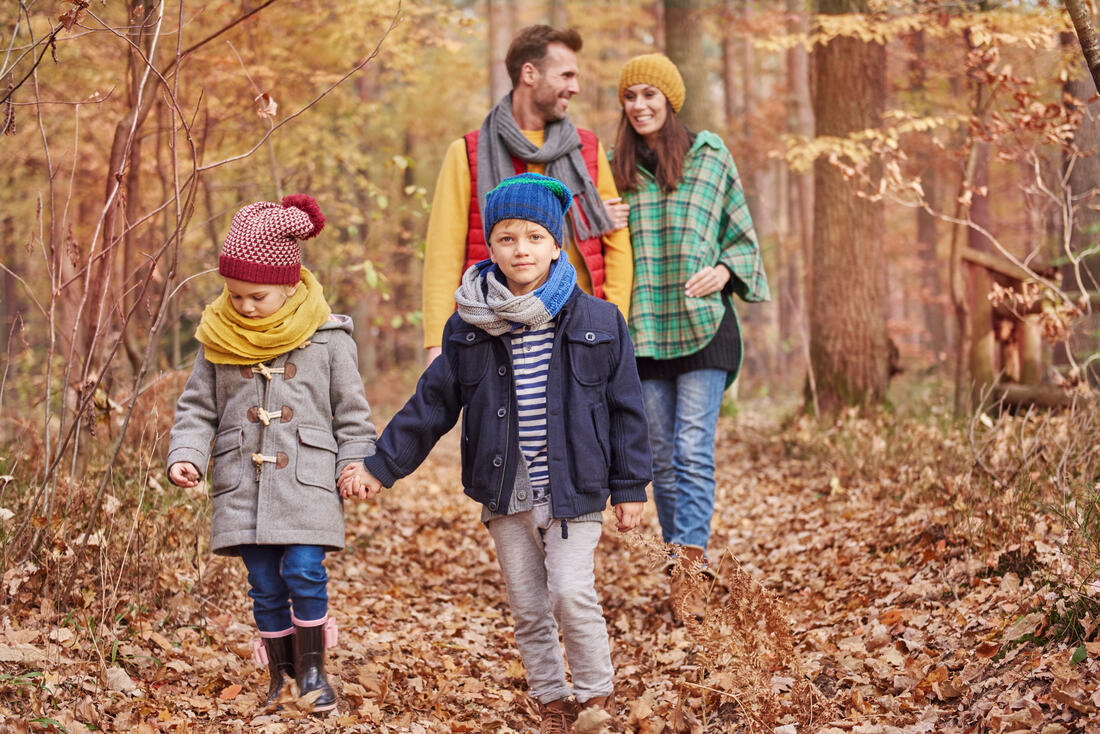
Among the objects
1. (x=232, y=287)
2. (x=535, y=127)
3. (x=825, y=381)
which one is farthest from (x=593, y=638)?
(x=825, y=381)

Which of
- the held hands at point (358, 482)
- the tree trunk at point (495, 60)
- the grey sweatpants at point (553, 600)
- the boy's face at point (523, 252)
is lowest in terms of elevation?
the grey sweatpants at point (553, 600)

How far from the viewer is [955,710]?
10.5 ft

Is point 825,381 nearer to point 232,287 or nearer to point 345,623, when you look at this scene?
point 345,623

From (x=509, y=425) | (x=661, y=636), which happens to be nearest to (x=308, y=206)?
(x=509, y=425)

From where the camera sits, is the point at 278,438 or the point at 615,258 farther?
the point at 615,258

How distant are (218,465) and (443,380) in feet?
2.94

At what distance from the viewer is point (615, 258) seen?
15.1 feet

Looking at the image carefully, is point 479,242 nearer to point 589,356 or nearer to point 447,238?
point 447,238

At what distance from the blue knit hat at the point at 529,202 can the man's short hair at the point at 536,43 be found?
1.15 meters

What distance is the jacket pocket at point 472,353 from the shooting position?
3461mm

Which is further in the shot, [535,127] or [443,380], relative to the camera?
[535,127]

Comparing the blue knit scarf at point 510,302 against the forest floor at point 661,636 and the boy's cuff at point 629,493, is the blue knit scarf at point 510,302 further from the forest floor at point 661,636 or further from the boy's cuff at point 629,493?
the forest floor at point 661,636

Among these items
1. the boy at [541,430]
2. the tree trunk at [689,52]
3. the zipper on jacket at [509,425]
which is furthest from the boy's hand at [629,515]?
the tree trunk at [689,52]

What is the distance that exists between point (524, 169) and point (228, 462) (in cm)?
188
